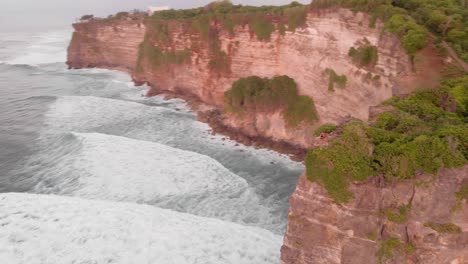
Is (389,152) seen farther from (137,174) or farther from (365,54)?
(137,174)

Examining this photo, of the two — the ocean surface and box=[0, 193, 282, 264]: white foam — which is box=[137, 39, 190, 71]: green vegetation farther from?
box=[0, 193, 282, 264]: white foam

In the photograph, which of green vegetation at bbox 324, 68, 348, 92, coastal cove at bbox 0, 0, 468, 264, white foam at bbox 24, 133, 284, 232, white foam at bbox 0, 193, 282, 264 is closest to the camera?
coastal cove at bbox 0, 0, 468, 264

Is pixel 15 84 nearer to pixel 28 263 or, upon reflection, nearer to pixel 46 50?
pixel 46 50

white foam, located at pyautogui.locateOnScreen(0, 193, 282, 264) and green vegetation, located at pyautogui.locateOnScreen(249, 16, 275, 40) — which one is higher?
green vegetation, located at pyautogui.locateOnScreen(249, 16, 275, 40)

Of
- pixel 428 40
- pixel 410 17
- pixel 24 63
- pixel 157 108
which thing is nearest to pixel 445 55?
pixel 428 40

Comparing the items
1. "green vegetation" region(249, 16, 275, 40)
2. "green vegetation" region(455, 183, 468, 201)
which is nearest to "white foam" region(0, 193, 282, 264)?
"green vegetation" region(455, 183, 468, 201)

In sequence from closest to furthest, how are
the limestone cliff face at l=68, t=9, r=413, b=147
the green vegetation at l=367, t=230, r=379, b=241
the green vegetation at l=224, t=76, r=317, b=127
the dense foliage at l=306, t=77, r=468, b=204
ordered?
1. the dense foliage at l=306, t=77, r=468, b=204
2. the green vegetation at l=367, t=230, r=379, b=241
3. the limestone cliff face at l=68, t=9, r=413, b=147
4. the green vegetation at l=224, t=76, r=317, b=127
